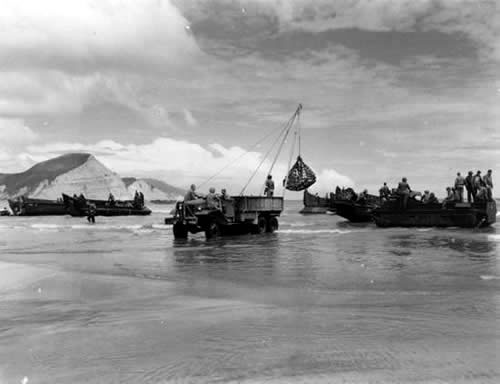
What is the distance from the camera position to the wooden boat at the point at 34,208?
60.0 metres

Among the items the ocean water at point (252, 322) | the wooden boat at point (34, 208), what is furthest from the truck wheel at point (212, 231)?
the wooden boat at point (34, 208)

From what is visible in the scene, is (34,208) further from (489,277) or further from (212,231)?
(489,277)

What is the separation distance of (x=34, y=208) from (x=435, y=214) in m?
48.7

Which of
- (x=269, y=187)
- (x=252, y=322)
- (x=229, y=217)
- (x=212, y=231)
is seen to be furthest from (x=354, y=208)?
(x=252, y=322)

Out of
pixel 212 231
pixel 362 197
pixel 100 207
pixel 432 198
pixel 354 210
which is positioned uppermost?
pixel 362 197

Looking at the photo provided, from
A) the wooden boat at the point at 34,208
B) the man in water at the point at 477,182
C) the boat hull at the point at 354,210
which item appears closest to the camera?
the man in water at the point at 477,182

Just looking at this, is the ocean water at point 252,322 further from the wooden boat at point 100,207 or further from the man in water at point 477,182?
the wooden boat at point 100,207

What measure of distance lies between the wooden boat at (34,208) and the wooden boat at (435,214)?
43.6m

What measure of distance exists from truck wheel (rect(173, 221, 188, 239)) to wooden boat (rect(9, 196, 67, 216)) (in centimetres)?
4457

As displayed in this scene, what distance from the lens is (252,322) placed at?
586 cm

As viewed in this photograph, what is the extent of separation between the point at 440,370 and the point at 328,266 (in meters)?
7.13

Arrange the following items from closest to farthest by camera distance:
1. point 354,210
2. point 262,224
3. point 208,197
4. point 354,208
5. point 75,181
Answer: point 208,197
point 262,224
point 354,208
point 354,210
point 75,181

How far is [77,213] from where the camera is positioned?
52656 mm

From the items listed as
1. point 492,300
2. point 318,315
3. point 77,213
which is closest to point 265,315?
point 318,315
